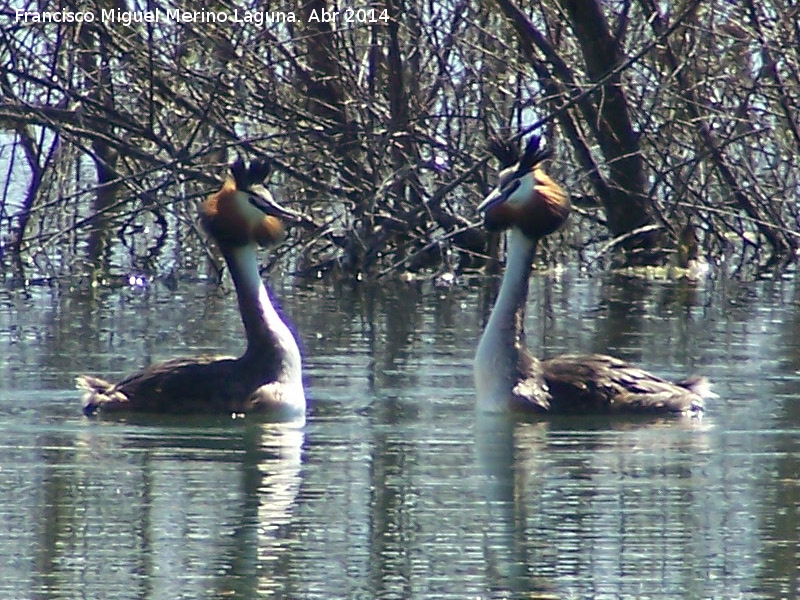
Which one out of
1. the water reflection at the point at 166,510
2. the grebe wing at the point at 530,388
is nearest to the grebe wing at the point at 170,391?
the water reflection at the point at 166,510

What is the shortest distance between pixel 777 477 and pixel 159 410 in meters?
2.71

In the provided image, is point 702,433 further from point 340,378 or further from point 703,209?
point 703,209

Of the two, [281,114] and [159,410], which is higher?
[281,114]

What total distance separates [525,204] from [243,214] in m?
1.31

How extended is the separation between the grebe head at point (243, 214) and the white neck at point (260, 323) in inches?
3.1

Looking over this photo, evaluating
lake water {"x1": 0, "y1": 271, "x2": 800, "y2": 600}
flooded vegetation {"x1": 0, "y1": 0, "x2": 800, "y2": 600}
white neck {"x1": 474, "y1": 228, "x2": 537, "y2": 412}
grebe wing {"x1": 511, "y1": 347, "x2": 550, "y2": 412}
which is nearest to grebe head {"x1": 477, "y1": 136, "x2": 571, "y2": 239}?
white neck {"x1": 474, "y1": 228, "x2": 537, "y2": 412}

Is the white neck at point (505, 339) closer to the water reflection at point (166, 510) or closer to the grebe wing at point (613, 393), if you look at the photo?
the grebe wing at point (613, 393)

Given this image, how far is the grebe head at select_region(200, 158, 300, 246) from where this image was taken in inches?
407

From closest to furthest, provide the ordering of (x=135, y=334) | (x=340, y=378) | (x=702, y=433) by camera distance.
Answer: (x=702, y=433) < (x=340, y=378) < (x=135, y=334)

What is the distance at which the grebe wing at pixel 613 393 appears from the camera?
9500 millimetres

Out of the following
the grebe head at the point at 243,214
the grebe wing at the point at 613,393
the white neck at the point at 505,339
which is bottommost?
the grebe wing at the point at 613,393

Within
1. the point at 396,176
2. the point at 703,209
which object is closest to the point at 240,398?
the point at 396,176

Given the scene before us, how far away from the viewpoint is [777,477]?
26.4ft

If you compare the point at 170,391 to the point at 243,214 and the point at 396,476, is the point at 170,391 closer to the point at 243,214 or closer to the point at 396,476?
the point at 243,214
